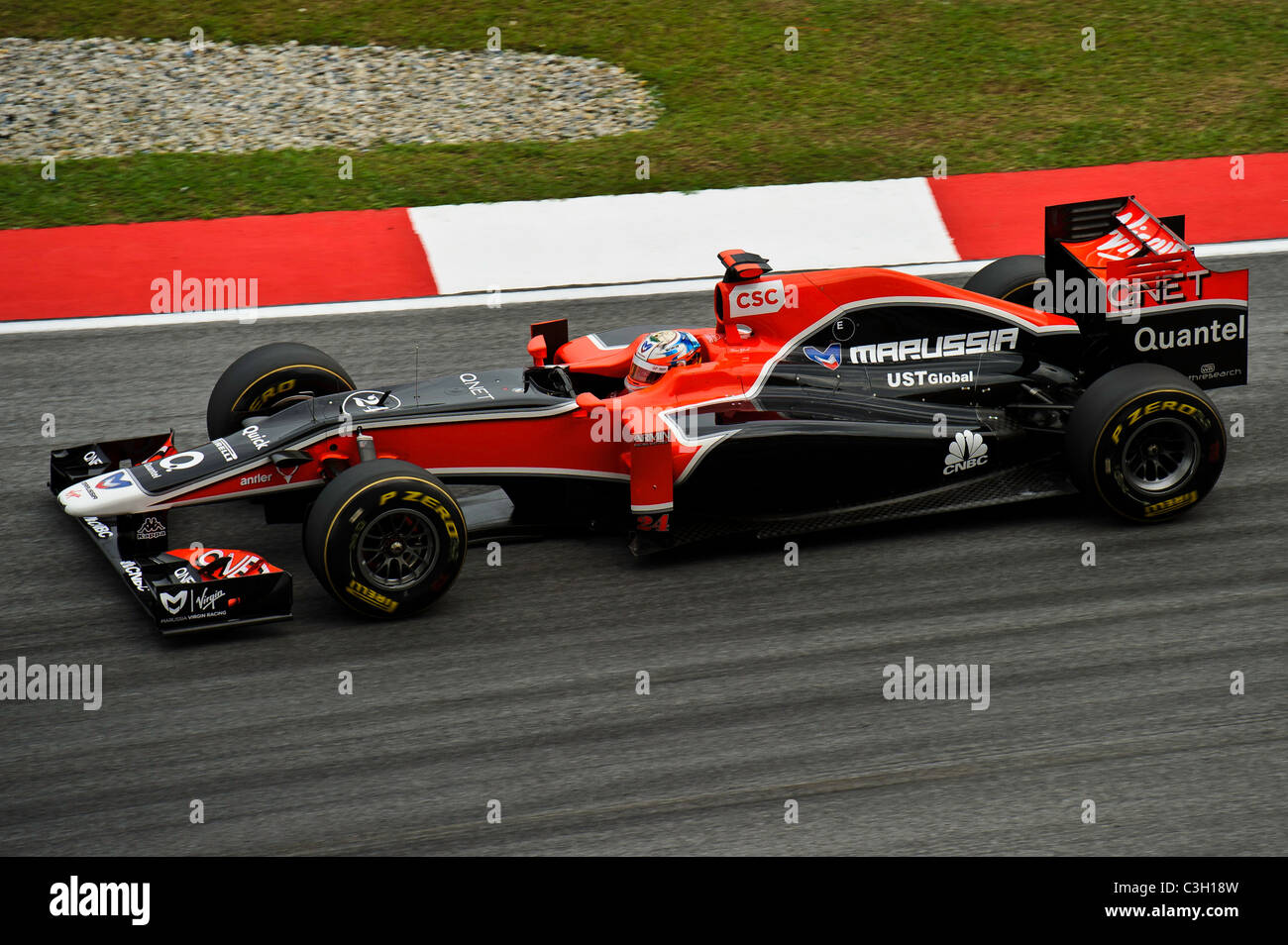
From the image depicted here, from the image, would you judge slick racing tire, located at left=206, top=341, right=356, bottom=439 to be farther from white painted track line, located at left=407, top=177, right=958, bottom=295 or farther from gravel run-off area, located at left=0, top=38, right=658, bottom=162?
gravel run-off area, located at left=0, top=38, right=658, bottom=162

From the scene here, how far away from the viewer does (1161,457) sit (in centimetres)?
750

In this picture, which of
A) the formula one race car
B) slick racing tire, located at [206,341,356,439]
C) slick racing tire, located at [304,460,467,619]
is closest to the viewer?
slick racing tire, located at [304,460,467,619]

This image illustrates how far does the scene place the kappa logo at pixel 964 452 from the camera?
741cm

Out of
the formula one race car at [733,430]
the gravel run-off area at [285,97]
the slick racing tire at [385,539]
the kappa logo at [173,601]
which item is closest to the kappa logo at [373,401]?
the formula one race car at [733,430]

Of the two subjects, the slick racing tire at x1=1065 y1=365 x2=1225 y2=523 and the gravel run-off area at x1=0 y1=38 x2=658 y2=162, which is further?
the gravel run-off area at x1=0 y1=38 x2=658 y2=162

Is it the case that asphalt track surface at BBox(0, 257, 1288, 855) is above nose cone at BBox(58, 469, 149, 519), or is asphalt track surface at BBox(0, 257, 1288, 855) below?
below

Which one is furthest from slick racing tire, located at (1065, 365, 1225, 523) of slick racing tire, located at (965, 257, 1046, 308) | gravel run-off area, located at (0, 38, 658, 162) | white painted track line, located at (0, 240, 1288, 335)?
gravel run-off area, located at (0, 38, 658, 162)

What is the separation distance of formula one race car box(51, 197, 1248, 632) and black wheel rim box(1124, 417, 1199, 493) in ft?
0.05

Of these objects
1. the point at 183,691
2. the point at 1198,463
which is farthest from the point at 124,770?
the point at 1198,463

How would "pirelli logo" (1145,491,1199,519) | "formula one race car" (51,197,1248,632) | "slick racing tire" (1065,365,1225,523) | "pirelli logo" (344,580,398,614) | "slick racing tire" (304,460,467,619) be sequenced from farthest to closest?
"pirelli logo" (1145,491,1199,519) < "slick racing tire" (1065,365,1225,523) < "formula one race car" (51,197,1248,632) < "pirelli logo" (344,580,398,614) < "slick racing tire" (304,460,467,619)

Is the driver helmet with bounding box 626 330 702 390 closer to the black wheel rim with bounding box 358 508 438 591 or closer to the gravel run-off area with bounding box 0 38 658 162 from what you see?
the black wheel rim with bounding box 358 508 438 591

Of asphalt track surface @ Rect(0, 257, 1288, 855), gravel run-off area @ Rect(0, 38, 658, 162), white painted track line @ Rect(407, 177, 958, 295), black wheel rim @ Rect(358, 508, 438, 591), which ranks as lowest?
asphalt track surface @ Rect(0, 257, 1288, 855)

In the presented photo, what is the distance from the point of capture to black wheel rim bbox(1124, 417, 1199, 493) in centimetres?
737

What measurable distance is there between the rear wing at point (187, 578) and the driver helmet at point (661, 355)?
78.4 inches
